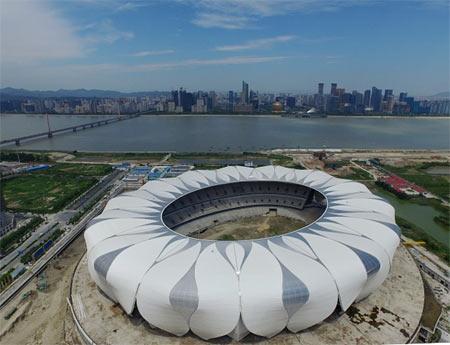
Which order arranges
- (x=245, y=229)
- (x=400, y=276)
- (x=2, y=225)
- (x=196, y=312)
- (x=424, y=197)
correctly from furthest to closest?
(x=424, y=197), (x=2, y=225), (x=245, y=229), (x=400, y=276), (x=196, y=312)

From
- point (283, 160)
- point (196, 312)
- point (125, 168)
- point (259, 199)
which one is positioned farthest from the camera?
point (283, 160)

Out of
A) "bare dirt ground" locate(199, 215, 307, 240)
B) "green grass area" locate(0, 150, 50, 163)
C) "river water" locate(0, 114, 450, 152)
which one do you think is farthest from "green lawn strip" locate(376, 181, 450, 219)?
"green grass area" locate(0, 150, 50, 163)

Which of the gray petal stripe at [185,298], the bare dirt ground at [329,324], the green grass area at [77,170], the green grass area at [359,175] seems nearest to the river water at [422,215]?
the green grass area at [359,175]

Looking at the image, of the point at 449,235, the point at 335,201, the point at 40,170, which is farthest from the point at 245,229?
the point at 40,170

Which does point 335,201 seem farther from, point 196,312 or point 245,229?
point 196,312

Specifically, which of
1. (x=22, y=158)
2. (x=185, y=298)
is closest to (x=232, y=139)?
(x=22, y=158)

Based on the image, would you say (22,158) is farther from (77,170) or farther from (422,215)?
(422,215)

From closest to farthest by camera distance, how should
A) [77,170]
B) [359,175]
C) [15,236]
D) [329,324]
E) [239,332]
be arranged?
1. [239,332]
2. [329,324]
3. [15,236]
4. [359,175]
5. [77,170]
